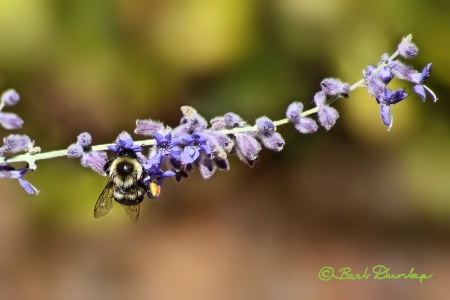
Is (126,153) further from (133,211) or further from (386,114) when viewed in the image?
(386,114)

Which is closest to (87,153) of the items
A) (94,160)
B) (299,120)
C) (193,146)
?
(94,160)

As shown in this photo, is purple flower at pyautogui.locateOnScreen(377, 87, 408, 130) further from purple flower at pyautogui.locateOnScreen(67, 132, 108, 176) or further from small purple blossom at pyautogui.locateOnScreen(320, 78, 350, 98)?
purple flower at pyautogui.locateOnScreen(67, 132, 108, 176)

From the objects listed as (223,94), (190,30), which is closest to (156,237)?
(223,94)

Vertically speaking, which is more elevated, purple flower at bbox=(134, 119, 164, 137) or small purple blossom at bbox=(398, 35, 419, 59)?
small purple blossom at bbox=(398, 35, 419, 59)

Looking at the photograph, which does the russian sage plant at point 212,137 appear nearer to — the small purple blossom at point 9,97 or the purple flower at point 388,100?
the purple flower at point 388,100
